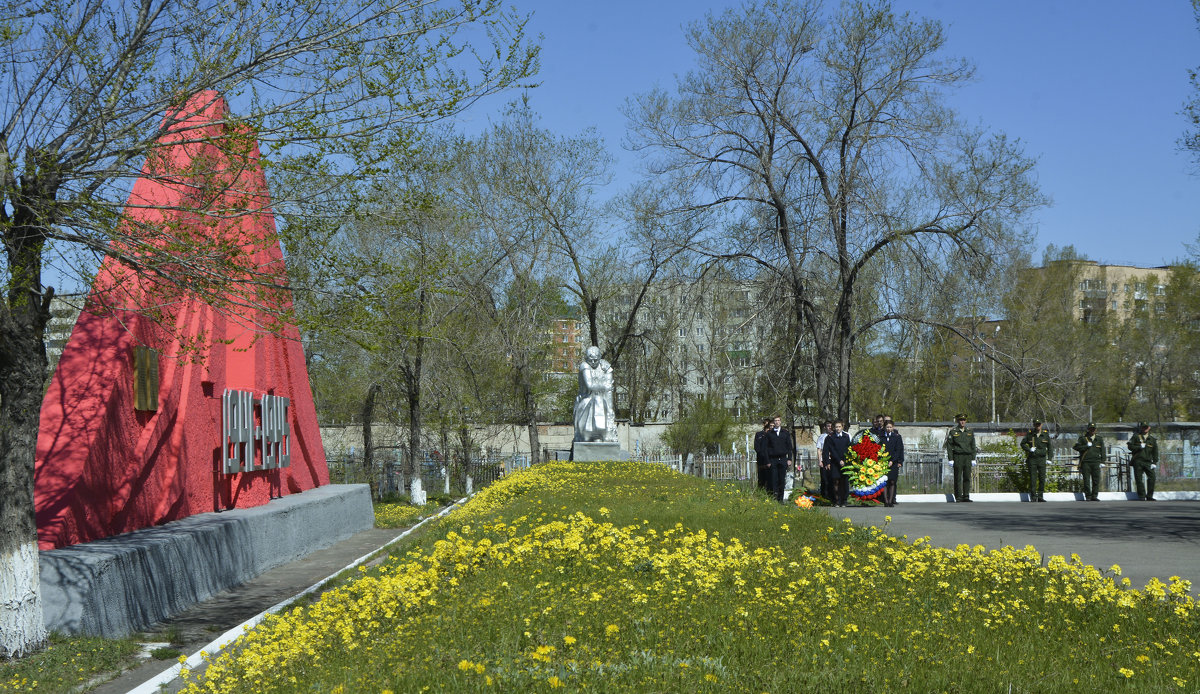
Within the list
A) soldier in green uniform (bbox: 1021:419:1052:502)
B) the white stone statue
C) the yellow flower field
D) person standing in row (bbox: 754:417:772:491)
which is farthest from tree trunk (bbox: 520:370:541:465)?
the yellow flower field

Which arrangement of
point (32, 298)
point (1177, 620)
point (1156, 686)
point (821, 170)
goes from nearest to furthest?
1. point (1156, 686)
2. point (1177, 620)
3. point (32, 298)
4. point (821, 170)

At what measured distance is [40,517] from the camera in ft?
33.1

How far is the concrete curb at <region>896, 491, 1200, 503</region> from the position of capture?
22.0 metres

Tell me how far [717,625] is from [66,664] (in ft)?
18.6

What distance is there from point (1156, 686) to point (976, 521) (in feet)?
37.7

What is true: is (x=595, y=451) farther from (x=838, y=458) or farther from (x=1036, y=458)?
(x=1036, y=458)

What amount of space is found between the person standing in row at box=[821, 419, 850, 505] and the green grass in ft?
43.0

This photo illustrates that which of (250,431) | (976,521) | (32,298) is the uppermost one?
(32,298)

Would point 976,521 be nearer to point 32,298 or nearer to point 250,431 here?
point 250,431

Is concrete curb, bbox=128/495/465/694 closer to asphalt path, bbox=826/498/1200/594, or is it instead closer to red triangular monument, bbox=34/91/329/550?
red triangular monument, bbox=34/91/329/550

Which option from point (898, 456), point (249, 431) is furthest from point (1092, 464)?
point (249, 431)

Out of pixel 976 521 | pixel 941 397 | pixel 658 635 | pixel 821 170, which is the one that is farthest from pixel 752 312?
pixel 941 397

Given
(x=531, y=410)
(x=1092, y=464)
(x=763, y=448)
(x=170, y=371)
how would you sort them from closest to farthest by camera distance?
(x=170, y=371)
(x=763, y=448)
(x=1092, y=464)
(x=531, y=410)

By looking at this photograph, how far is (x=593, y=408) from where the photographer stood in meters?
27.1
